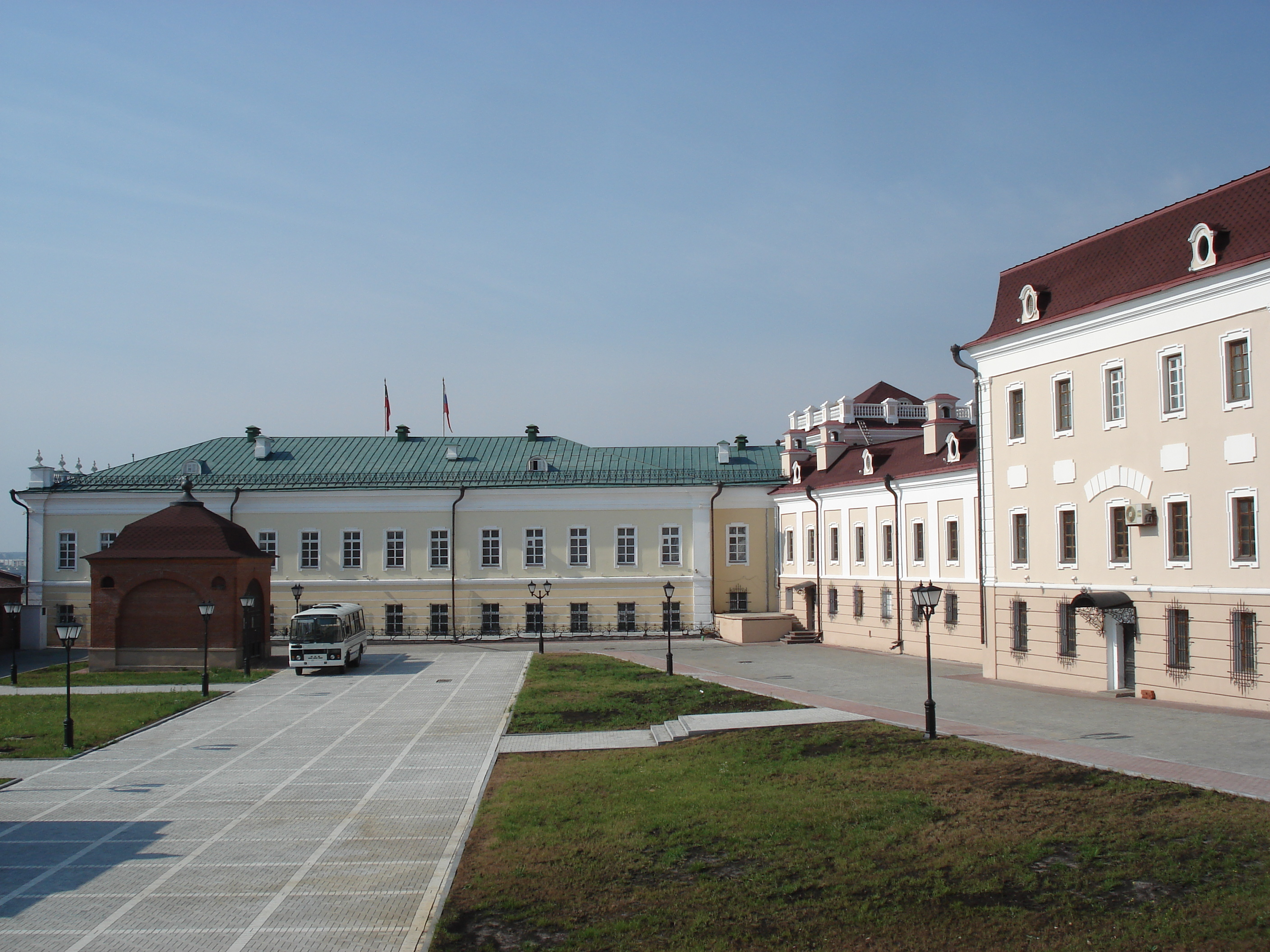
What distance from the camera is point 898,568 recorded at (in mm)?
35562

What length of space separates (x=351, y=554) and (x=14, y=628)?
12.9m

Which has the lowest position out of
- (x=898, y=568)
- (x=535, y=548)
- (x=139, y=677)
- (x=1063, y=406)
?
(x=139, y=677)

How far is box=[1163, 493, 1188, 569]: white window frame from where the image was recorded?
21.0 metres

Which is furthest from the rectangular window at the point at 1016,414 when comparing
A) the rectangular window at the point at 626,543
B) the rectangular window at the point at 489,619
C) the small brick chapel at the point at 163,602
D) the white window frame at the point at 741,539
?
the rectangular window at the point at 489,619

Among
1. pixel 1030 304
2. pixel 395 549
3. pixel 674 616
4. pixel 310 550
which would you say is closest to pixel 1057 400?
pixel 1030 304

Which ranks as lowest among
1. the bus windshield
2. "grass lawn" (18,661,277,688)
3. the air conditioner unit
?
"grass lawn" (18,661,277,688)

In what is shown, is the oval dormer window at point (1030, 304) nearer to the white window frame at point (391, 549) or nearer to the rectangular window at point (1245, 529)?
the rectangular window at point (1245, 529)

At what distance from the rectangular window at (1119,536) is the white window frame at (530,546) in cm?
2682

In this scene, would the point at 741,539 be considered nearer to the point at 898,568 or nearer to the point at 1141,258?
the point at 898,568

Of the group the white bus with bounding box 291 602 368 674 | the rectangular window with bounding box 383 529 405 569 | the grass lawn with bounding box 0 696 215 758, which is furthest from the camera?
the rectangular window with bounding box 383 529 405 569

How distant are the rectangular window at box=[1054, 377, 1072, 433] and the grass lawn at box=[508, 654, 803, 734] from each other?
31.4 ft

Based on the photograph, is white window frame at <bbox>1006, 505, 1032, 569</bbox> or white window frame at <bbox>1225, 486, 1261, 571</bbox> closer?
white window frame at <bbox>1225, 486, 1261, 571</bbox>

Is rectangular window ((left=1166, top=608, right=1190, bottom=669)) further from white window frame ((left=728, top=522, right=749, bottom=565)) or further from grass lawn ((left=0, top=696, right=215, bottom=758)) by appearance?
white window frame ((left=728, top=522, right=749, bottom=565))

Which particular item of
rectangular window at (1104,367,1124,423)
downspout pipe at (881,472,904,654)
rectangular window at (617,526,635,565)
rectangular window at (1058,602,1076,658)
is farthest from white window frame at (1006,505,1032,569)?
rectangular window at (617,526,635,565)
